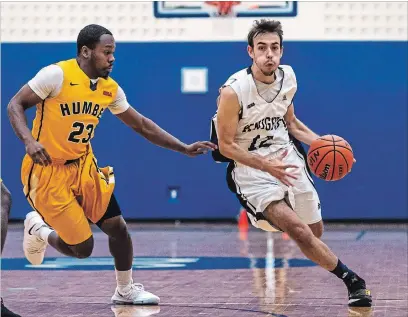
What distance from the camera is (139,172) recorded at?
1477cm

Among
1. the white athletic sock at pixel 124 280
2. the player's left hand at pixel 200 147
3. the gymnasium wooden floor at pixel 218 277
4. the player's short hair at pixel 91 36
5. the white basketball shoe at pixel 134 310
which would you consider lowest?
the gymnasium wooden floor at pixel 218 277

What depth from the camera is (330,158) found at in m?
7.38

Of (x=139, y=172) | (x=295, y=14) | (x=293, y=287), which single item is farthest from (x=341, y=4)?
(x=293, y=287)

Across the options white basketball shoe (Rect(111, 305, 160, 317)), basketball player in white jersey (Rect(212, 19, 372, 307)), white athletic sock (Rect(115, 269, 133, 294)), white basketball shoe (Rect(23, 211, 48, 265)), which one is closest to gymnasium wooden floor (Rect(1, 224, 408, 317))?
white basketball shoe (Rect(111, 305, 160, 317))

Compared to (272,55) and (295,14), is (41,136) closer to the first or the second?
(272,55)

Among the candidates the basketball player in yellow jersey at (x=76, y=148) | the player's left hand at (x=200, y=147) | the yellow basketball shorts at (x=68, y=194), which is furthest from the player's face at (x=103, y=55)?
the player's left hand at (x=200, y=147)

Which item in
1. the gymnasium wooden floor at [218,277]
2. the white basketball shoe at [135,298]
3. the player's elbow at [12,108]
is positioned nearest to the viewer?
the player's elbow at [12,108]

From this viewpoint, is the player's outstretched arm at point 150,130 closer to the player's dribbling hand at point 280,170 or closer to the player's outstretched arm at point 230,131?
the player's outstretched arm at point 230,131

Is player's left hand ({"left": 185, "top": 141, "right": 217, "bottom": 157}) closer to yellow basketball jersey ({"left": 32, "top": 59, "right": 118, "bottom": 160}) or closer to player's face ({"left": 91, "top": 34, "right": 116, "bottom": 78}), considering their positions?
yellow basketball jersey ({"left": 32, "top": 59, "right": 118, "bottom": 160})

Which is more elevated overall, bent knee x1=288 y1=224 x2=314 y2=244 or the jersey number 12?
the jersey number 12

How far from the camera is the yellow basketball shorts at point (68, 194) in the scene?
719 centimetres

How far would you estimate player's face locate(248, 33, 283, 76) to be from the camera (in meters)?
7.19

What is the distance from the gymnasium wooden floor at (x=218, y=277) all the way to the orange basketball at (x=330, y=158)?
1.00 meters

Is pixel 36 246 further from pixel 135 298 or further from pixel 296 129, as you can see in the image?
pixel 296 129
